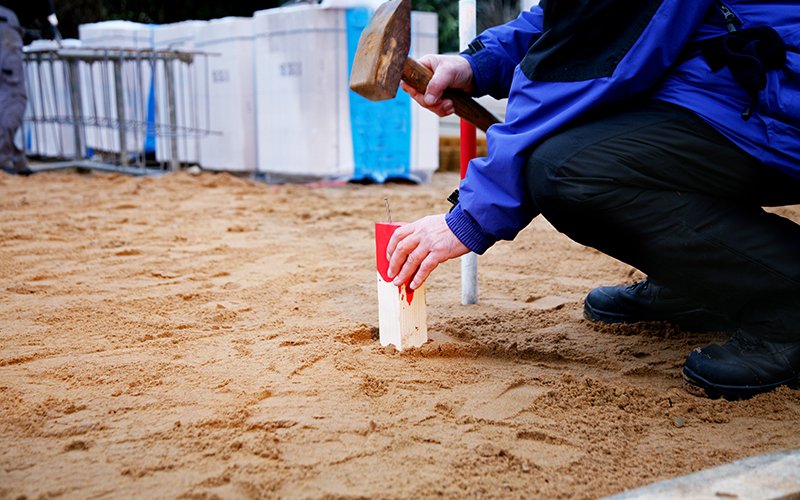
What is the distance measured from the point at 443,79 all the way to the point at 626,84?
0.59m

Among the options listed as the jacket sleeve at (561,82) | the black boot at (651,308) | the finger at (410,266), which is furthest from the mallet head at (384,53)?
the black boot at (651,308)

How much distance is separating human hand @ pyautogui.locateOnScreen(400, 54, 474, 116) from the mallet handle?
0.02m

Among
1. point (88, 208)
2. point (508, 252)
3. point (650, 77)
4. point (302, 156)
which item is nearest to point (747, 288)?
point (650, 77)

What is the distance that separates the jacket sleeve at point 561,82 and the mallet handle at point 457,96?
33 centimetres

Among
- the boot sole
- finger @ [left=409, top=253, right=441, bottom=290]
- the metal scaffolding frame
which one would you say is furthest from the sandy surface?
the metal scaffolding frame

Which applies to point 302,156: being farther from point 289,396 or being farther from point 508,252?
point 289,396

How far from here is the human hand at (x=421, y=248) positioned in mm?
1425

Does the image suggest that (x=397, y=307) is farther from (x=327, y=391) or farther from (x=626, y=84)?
(x=626, y=84)

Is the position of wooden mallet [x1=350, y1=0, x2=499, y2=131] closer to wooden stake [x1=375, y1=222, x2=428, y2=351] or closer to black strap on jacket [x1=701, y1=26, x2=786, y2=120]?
wooden stake [x1=375, y1=222, x2=428, y2=351]

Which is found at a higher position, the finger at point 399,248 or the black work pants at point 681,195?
the black work pants at point 681,195

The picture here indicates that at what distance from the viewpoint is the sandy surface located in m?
1.07

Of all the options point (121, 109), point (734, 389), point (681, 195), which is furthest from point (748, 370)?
point (121, 109)

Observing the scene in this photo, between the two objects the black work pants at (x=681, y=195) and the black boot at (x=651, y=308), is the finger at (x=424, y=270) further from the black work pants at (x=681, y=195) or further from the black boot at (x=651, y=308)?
the black boot at (x=651, y=308)

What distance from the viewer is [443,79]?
68.4 inches
